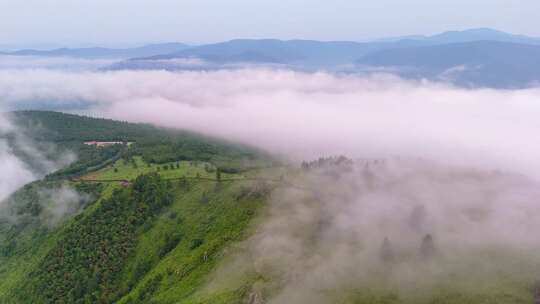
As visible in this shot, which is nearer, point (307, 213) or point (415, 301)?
point (415, 301)

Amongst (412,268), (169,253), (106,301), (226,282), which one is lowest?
(106,301)

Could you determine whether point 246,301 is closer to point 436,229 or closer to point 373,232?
point 373,232

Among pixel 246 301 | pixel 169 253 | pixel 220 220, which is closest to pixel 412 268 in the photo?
pixel 246 301

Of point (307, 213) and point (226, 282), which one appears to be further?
point (307, 213)

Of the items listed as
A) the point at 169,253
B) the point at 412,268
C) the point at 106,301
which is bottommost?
the point at 106,301

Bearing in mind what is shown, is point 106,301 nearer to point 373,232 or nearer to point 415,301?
point 373,232

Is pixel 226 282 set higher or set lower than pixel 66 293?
higher

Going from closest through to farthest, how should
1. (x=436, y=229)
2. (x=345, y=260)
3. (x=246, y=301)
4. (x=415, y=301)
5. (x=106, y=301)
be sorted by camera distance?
(x=415, y=301), (x=246, y=301), (x=345, y=260), (x=436, y=229), (x=106, y=301)

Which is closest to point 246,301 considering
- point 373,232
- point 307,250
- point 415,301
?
point 307,250

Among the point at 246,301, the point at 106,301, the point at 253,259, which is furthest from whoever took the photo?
the point at 106,301
